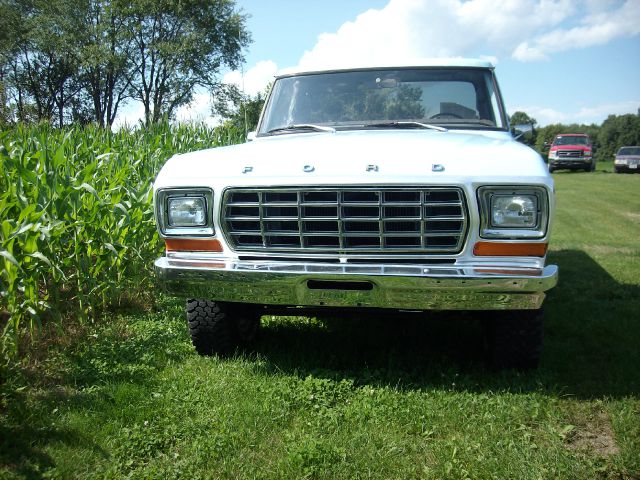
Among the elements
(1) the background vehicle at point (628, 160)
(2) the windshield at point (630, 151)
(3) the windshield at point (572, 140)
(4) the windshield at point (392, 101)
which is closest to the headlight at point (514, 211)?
(4) the windshield at point (392, 101)

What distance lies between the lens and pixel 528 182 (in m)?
2.59

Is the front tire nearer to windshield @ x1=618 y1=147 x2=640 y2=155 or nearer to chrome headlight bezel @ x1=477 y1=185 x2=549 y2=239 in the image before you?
chrome headlight bezel @ x1=477 y1=185 x2=549 y2=239

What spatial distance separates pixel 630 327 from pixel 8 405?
3.94m

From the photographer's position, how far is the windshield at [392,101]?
394 centimetres

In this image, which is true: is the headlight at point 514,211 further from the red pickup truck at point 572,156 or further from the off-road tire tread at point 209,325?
the red pickup truck at point 572,156

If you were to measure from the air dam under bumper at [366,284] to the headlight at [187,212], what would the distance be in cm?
22

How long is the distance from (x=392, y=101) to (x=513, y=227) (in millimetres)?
1674

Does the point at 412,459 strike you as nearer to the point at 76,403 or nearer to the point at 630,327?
the point at 76,403

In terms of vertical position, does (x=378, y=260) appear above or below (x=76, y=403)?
above

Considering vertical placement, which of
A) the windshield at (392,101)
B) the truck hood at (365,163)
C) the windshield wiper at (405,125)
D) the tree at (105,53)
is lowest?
the truck hood at (365,163)

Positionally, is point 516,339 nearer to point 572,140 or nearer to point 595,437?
point 595,437

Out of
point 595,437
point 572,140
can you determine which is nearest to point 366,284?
point 595,437

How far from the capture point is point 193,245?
3.04m

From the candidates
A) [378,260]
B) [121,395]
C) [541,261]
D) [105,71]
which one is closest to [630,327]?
[541,261]
